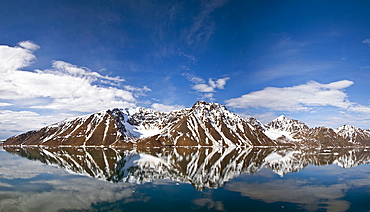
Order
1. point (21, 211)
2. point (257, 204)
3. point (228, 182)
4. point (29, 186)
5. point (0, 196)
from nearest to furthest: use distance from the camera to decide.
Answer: point (21, 211) → point (257, 204) → point (0, 196) → point (29, 186) → point (228, 182)

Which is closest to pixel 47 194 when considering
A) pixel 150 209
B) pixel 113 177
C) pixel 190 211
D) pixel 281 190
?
pixel 113 177

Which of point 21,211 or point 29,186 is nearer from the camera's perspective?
point 21,211

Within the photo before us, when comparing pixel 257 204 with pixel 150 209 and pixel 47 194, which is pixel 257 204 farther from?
pixel 47 194

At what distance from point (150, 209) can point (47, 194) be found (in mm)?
23368

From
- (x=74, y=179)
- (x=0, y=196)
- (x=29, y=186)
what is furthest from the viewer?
(x=74, y=179)

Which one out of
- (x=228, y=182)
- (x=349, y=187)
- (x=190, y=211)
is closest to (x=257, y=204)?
(x=190, y=211)

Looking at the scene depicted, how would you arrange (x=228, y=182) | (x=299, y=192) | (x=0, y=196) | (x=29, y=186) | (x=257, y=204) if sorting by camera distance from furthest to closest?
(x=228, y=182)
(x=29, y=186)
(x=299, y=192)
(x=0, y=196)
(x=257, y=204)

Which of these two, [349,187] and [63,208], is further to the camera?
[349,187]

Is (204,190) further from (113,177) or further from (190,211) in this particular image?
(113,177)

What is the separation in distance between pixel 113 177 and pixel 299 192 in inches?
1824

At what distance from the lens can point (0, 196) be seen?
38.7 m

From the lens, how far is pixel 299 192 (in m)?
43.2

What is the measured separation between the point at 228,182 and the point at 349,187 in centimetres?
2805

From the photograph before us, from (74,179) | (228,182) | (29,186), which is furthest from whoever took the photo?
(74,179)
